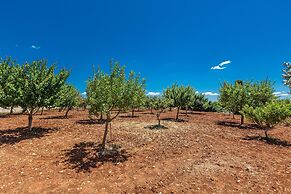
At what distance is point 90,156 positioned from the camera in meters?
13.6

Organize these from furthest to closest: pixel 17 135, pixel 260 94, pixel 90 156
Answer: pixel 260 94, pixel 17 135, pixel 90 156

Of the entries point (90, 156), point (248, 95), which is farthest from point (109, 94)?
point (248, 95)

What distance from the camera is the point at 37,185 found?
10000 mm

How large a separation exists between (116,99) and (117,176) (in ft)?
16.3

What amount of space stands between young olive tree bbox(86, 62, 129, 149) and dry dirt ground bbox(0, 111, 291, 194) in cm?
312

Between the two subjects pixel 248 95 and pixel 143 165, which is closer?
pixel 143 165

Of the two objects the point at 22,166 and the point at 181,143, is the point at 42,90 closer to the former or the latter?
the point at 22,166

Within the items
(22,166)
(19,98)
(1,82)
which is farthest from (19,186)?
(1,82)

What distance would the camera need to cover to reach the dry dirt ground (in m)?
9.98

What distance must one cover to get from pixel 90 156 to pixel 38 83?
32.7ft

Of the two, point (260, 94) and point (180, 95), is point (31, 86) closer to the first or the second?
point (180, 95)

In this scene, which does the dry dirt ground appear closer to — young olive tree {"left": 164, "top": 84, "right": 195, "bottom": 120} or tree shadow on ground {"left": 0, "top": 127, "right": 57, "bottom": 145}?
tree shadow on ground {"left": 0, "top": 127, "right": 57, "bottom": 145}

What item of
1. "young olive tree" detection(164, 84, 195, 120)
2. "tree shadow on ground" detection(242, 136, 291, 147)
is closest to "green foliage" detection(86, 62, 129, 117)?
"tree shadow on ground" detection(242, 136, 291, 147)

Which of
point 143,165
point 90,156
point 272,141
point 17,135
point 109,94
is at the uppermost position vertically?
point 109,94
